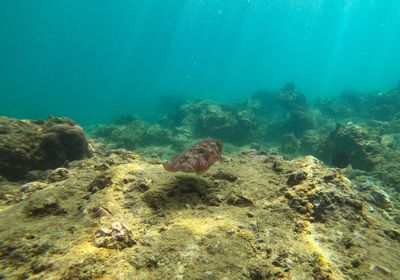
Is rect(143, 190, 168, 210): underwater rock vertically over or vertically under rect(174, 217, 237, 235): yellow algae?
over

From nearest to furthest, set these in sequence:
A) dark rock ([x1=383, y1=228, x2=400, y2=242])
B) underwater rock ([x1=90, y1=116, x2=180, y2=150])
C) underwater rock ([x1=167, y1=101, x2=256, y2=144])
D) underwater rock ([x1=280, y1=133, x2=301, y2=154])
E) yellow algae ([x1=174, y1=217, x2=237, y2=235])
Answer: yellow algae ([x1=174, y1=217, x2=237, y2=235])
dark rock ([x1=383, y1=228, x2=400, y2=242])
underwater rock ([x1=90, y1=116, x2=180, y2=150])
underwater rock ([x1=280, y1=133, x2=301, y2=154])
underwater rock ([x1=167, y1=101, x2=256, y2=144])

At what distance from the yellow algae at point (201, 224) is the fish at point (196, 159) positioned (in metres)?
0.54

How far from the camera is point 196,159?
323cm

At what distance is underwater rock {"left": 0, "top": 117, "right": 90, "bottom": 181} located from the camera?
517 cm

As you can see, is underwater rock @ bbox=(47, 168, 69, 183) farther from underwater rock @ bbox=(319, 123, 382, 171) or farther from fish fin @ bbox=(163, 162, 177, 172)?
underwater rock @ bbox=(319, 123, 382, 171)

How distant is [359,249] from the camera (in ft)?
8.95

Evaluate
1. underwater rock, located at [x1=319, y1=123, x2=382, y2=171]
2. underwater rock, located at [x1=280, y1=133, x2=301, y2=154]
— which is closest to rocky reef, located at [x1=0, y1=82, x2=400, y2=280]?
underwater rock, located at [x1=319, y1=123, x2=382, y2=171]

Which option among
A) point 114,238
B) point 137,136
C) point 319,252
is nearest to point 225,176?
point 319,252

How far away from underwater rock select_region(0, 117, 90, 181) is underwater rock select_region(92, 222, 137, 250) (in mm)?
3607

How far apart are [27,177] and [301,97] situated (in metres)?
20.6

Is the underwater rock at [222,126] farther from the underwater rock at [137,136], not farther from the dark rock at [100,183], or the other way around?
the dark rock at [100,183]

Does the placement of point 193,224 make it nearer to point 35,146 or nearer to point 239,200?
point 239,200

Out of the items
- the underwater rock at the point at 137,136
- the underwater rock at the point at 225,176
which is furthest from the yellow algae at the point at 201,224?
the underwater rock at the point at 137,136

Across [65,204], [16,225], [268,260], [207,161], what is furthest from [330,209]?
[16,225]
